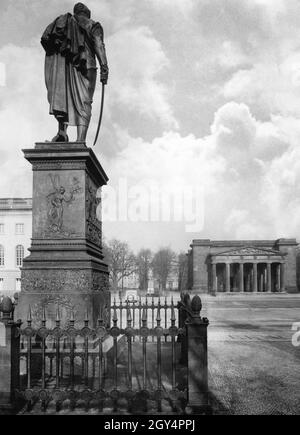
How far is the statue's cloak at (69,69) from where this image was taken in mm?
7949

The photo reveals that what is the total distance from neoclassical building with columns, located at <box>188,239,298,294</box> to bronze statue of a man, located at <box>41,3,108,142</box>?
78726 mm

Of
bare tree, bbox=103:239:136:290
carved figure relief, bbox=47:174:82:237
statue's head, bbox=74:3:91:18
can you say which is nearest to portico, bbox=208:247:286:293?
bare tree, bbox=103:239:136:290

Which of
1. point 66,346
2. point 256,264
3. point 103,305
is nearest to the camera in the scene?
point 66,346

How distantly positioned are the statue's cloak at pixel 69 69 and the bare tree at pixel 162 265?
93776 millimetres

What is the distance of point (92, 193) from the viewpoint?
835 cm

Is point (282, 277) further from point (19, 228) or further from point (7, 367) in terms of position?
point (7, 367)

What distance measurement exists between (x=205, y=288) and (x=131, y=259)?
17.6 meters

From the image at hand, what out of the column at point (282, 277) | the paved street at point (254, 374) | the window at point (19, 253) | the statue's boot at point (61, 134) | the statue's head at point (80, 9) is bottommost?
the column at point (282, 277)

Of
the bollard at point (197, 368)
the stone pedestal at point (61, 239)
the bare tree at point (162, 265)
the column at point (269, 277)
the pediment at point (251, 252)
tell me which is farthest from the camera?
the bare tree at point (162, 265)

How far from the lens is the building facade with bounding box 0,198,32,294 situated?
6500cm

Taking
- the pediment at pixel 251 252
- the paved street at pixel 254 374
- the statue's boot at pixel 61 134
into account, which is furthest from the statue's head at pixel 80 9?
the pediment at pixel 251 252

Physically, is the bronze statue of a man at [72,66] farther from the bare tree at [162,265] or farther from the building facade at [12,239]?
the bare tree at [162,265]
